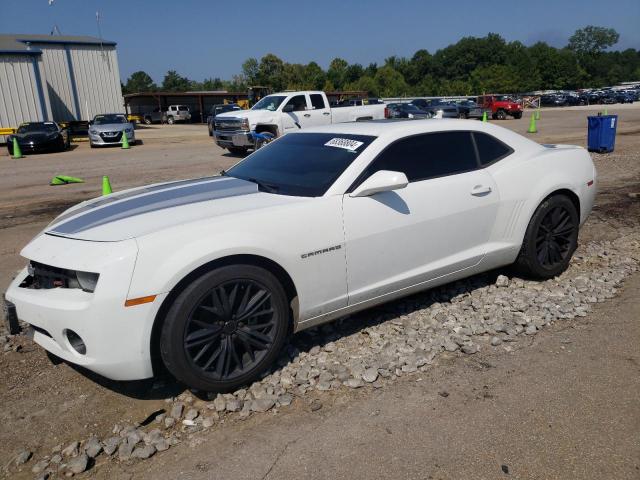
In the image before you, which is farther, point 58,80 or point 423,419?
point 58,80

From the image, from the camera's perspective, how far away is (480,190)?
13.5ft

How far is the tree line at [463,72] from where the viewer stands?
87625 mm

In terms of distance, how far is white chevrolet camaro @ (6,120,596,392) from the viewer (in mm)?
2838

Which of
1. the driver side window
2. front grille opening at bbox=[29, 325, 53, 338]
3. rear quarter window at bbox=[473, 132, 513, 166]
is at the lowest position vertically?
front grille opening at bbox=[29, 325, 53, 338]

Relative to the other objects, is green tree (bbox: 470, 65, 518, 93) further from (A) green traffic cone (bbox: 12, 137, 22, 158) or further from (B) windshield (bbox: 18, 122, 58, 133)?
(A) green traffic cone (bbox: 12, 137, 22, 158)

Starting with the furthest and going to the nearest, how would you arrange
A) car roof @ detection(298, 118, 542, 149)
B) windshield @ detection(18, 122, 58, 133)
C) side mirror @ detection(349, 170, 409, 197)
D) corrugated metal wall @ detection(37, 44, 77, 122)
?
corrugated metal wall @ detection(37, 44, 77, 122)
windshield @ detection(18, 122, 58, 133)
car roof @ detection(298, 118, 542, 149)
side mirror @ detection(349, 170, 409, 197)

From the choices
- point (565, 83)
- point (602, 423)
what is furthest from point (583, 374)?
point (565, 83)

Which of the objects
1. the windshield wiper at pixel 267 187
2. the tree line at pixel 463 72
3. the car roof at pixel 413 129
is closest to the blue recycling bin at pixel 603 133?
the car roof at pixel 413 129

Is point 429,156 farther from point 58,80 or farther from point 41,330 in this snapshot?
point 58,80

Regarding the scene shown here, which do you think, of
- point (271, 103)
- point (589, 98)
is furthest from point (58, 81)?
point (589, 98)

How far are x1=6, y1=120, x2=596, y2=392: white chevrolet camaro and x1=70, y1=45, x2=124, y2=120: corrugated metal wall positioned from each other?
114 feet

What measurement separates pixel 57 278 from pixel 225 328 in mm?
982

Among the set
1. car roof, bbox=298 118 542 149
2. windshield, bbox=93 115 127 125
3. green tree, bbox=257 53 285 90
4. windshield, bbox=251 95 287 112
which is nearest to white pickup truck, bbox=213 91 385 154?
windshield, bbox=251 95 287 112

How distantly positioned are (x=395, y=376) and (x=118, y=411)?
1692 mm
